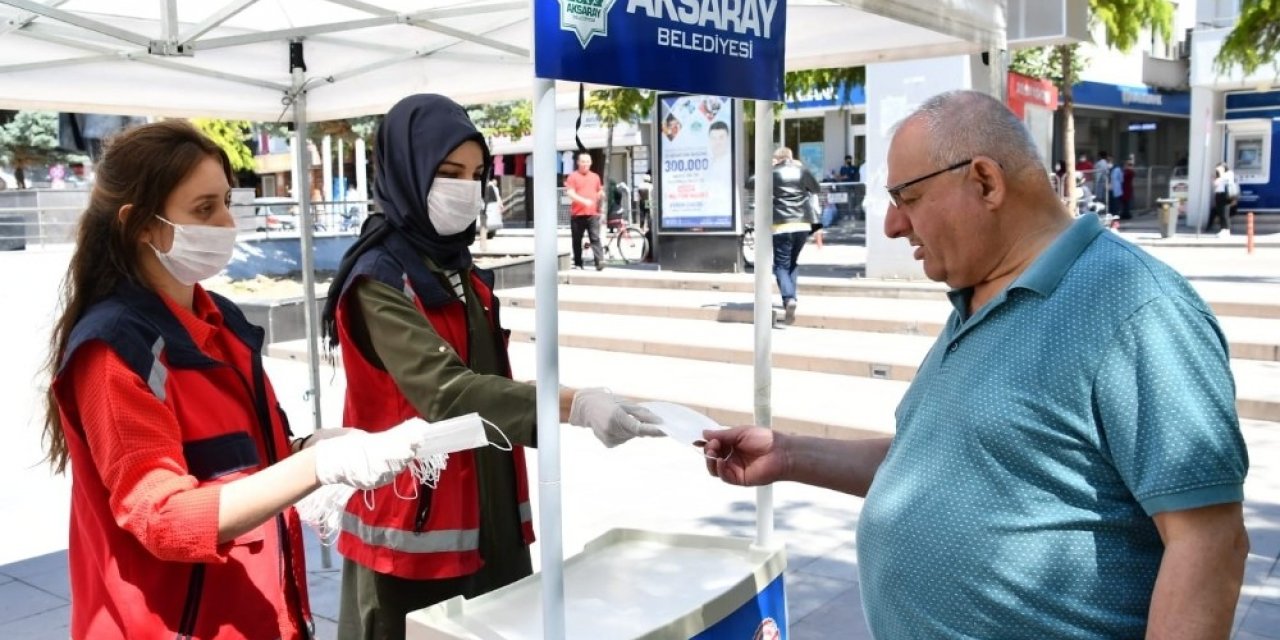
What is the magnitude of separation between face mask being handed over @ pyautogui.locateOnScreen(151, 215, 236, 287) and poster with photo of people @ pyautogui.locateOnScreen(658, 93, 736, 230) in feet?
44.4

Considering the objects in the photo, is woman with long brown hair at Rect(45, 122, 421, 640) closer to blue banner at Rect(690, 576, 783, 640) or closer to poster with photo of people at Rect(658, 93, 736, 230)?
blue banner at Rect(690, 576, 783, 640)

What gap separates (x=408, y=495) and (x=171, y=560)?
0.73 metres

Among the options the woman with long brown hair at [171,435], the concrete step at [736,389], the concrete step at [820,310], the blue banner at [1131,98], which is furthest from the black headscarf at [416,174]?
the blue banner at [1131,98]

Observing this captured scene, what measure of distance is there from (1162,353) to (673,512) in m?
4.60

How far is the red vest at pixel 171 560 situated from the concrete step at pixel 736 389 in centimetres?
528

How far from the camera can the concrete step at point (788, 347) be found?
796cm

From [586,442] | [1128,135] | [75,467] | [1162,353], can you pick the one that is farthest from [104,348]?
[1128,135]

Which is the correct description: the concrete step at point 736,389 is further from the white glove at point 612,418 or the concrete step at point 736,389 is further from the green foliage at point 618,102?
the green foliage at point 618,102

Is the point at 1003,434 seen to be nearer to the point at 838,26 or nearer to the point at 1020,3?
the point at 838,26

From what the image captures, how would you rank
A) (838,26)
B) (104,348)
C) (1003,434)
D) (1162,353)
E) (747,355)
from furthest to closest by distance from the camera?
(747,355), (838,26), (104,348), (1003,434), (1162,353)

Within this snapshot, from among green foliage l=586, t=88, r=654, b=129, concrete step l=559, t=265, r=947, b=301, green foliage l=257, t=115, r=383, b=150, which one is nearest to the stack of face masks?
concrete step l=559, t=265, r=947, b=301

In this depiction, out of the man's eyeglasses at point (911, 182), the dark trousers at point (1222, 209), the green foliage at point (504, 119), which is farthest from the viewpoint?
the green foliage at point (504, 119)

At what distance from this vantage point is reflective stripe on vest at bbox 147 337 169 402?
6.02 ft

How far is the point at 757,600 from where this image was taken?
98.3 inches
